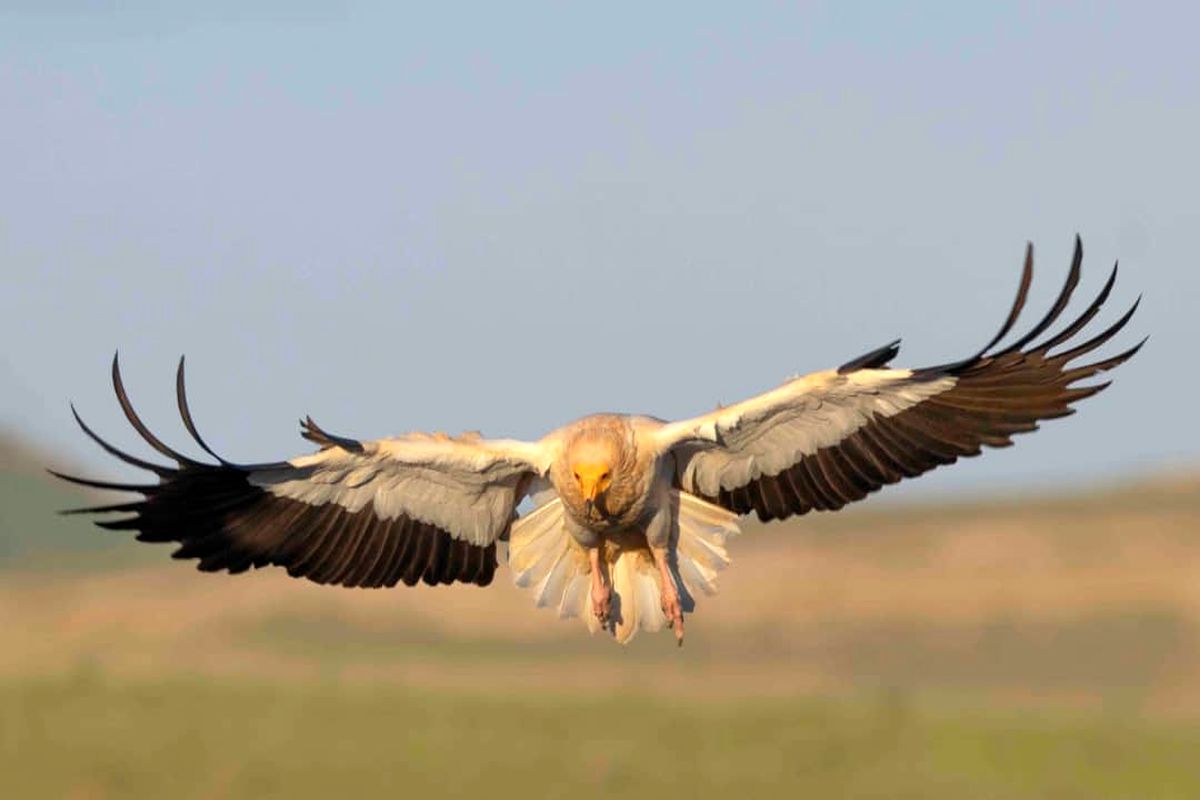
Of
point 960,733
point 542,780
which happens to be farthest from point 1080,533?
point 542,780

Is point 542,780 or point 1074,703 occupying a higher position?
point 1074,703

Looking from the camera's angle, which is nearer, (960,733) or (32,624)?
(960,733)

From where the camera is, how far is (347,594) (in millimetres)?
51344

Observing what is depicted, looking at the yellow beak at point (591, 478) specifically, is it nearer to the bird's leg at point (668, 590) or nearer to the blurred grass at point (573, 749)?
the bird's leg at point (668, 590)

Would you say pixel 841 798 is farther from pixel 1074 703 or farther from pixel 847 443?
pixel 847 443

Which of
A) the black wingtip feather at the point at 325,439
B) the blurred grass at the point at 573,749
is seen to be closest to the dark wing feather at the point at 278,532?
the black wingtip feather at the point at 325,439

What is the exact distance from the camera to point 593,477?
12.4m

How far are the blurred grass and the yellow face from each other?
17499mm

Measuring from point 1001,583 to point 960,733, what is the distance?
16323mm

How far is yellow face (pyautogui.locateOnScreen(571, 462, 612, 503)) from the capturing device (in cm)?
1243

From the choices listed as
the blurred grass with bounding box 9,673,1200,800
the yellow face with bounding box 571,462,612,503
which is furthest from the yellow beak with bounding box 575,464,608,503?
the blurred grass with bounding box 9,673,1200,800

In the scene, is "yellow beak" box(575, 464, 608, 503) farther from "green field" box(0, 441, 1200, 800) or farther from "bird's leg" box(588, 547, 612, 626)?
"green field" box(0, 441, 1200, 800)

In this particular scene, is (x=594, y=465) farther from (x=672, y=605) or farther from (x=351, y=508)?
(x=351, y=508)

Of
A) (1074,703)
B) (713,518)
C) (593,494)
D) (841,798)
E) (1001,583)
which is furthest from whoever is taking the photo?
(1001,583)
